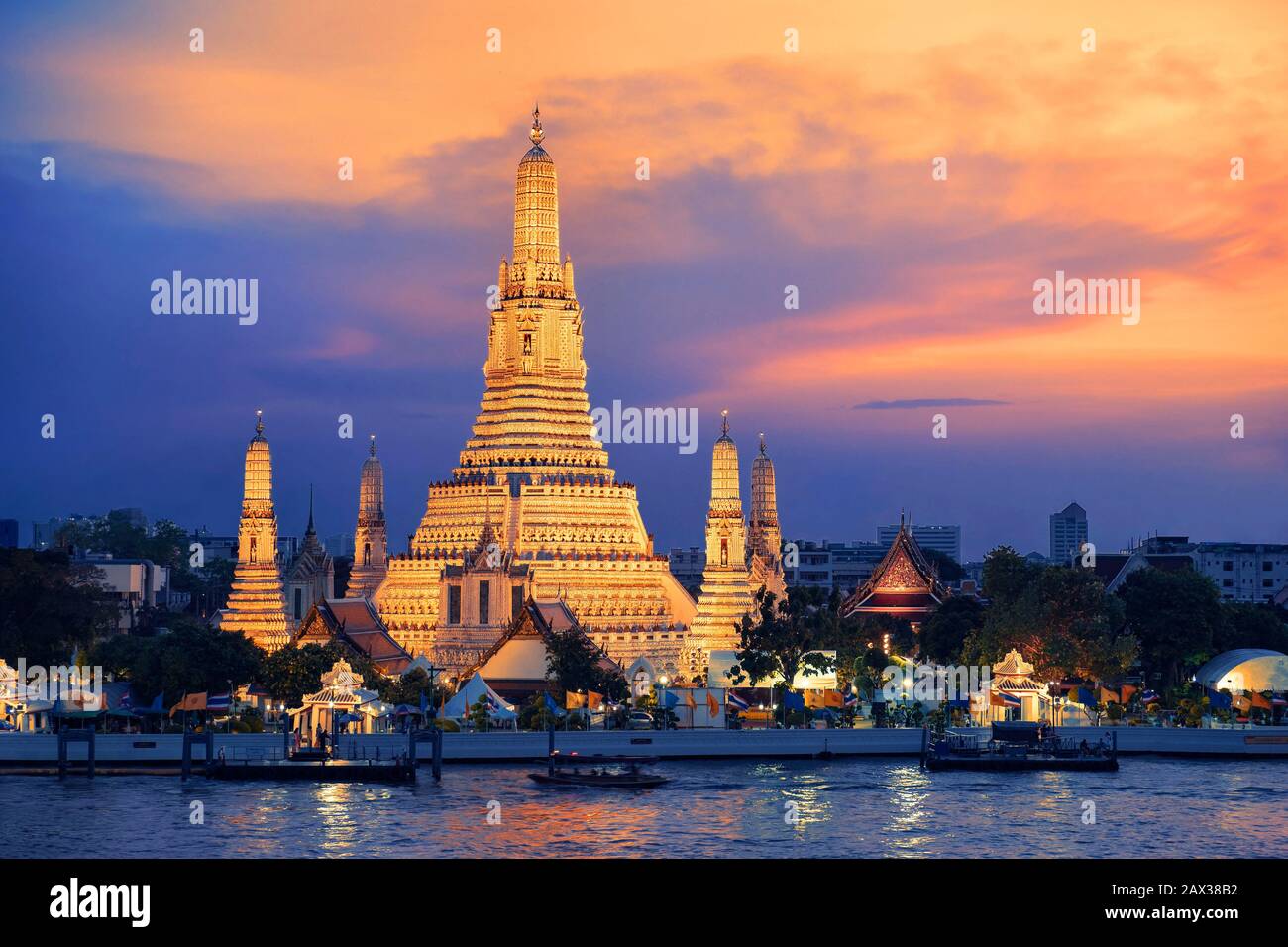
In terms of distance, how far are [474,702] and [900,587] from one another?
4532 centimetres

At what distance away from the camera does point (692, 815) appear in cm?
7494

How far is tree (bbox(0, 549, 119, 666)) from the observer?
10175 cm

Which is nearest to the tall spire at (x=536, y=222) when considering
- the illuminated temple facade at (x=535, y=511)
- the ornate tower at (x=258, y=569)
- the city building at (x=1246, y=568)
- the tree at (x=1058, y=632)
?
the illuminated temple facade at (x=535, y=511)

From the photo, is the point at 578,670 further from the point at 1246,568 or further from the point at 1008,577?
the point at 1246,568

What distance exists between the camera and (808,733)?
92438 mm

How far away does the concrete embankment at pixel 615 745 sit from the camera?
3467 inches

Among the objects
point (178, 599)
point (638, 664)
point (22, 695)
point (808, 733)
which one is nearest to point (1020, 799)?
point (808, 733)

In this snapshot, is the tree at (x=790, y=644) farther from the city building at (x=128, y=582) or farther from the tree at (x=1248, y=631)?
the city building at (x=128, y=582)

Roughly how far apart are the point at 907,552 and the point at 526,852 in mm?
71185

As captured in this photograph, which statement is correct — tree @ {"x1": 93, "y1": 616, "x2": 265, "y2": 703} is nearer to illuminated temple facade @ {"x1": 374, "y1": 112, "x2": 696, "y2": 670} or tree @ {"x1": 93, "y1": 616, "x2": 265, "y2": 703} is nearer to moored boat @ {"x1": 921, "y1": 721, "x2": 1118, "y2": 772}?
illuminated temple facade @ {"x1": 374, "y1": 112, "x2": 696, "y2": 670}

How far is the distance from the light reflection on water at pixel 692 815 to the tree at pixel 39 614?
16618mm

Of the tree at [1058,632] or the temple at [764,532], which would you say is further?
the temple at [764,532]

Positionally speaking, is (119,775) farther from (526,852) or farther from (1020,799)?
(1020,799)
